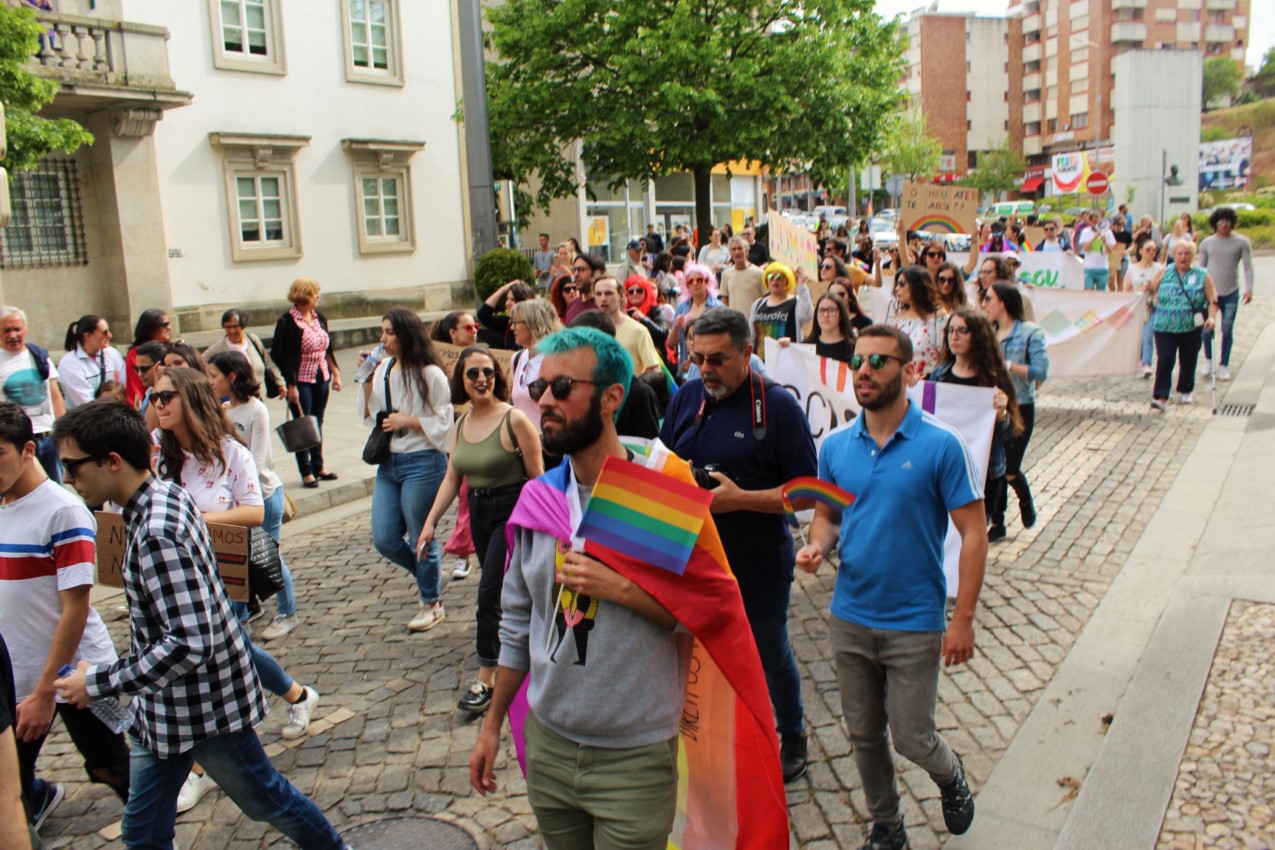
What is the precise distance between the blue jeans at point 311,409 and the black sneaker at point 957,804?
23.9 feet

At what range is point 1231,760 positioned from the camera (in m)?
4.19

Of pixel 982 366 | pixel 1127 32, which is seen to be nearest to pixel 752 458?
pixel 982 366

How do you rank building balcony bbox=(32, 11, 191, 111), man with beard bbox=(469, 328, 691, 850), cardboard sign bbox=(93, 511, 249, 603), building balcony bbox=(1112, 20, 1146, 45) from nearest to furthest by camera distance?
man with beard bbox=(469, 328, 691, 850) → cardboard sign bbox=(93, 511, 249, 603) → building balcony bbox=(32, 11, 191, 111) → building balcony bbox=(1112, 20, 1146, 45)

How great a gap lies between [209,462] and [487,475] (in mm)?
1276

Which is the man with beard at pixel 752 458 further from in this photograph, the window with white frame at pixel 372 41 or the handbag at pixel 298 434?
the window with white frame at pixel 372 41

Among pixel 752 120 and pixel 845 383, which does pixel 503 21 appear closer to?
pixel 752 120

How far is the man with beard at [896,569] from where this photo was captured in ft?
11.2

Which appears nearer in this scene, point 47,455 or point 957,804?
point 957,804

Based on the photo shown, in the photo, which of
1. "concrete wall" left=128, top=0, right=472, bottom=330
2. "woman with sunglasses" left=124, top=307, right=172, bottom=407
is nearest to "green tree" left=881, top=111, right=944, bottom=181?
"concrete wall" left=128, top=0, right=472, bottom=330

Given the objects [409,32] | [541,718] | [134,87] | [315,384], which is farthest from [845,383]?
[409,32]

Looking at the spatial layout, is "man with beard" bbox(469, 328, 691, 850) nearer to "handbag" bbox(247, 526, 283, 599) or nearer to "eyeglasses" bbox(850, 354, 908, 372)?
"eyeglasses" bbox(850, 354, 908, 372)

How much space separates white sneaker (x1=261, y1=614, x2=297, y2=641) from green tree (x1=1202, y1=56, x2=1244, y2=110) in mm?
112085

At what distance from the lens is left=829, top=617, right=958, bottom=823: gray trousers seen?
3.44 metres

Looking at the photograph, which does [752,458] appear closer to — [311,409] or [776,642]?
[776,642]
